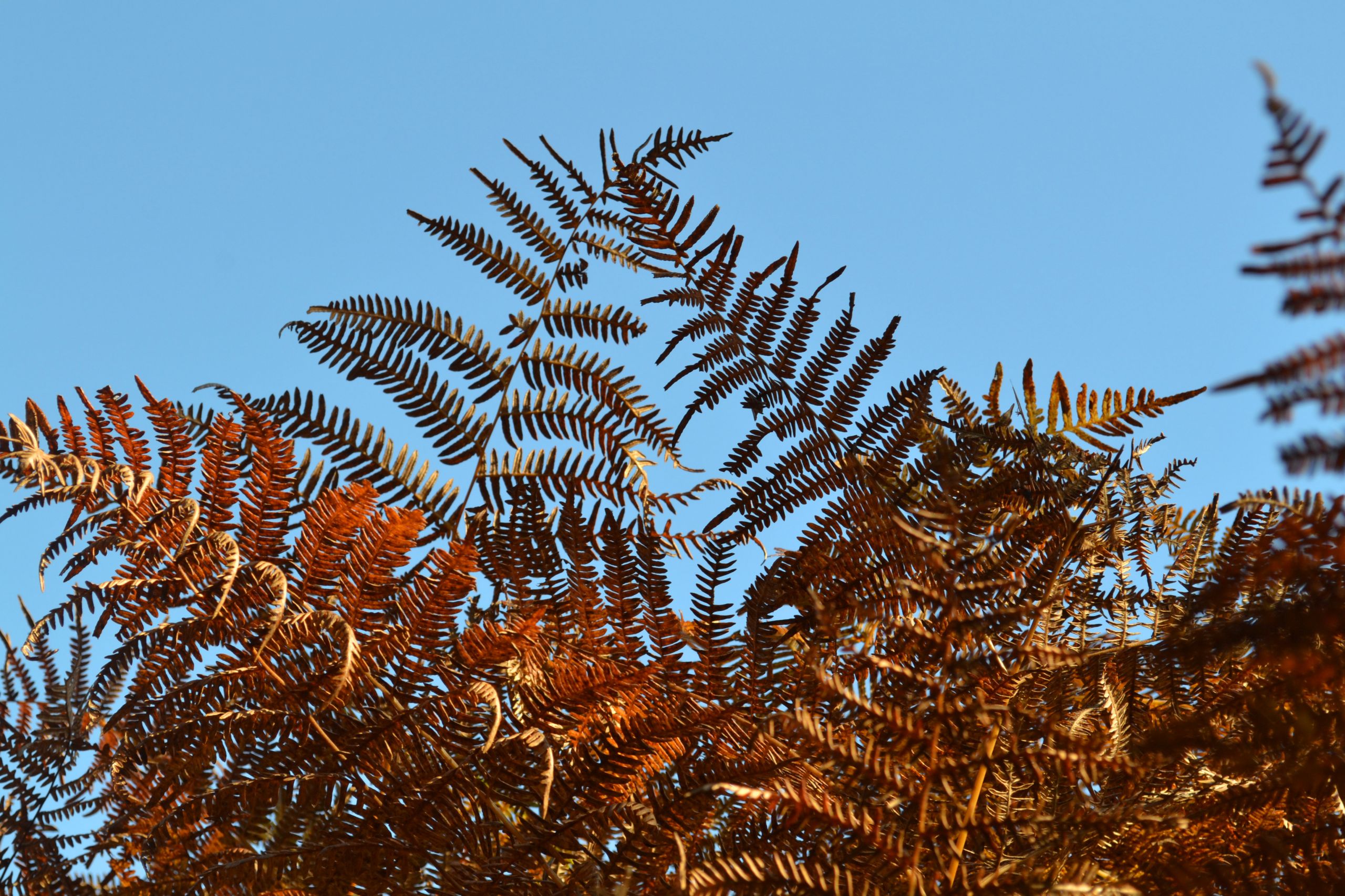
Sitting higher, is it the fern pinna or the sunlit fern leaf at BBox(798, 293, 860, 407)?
the sunlit fern leaf at BBox(798, 293, 860, 407)

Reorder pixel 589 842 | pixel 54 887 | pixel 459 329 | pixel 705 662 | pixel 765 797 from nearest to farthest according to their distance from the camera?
pixel 765 797, pixel 589 842, pixel 705 662, pixel 54 887, pixel 459 329

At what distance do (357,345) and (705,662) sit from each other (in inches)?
21.4

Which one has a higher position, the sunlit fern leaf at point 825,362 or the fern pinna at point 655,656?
the sunlit fern leaf at point 825,362

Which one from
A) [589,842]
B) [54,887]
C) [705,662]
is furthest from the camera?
[54,887]

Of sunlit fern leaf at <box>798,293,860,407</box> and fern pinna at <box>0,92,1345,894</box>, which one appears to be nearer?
fern pinna at <box>0,92,1345,894</box>

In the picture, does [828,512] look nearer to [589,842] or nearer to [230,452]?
[589,842]

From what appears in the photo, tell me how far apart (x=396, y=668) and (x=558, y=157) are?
706 millimetres

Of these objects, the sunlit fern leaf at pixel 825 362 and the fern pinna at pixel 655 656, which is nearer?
the fern pinna at pixel 655 656

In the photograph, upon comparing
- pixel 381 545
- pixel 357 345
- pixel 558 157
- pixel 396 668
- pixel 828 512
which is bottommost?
pixel 396 668

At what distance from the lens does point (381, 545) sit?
1.01 meters

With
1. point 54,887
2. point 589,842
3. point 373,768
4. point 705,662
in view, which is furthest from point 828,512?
point 54,887

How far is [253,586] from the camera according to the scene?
1009 millimetres

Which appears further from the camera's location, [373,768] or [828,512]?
[828,512]

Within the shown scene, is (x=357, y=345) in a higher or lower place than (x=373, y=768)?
higher
